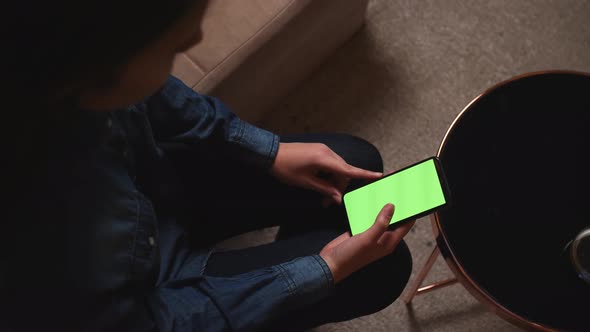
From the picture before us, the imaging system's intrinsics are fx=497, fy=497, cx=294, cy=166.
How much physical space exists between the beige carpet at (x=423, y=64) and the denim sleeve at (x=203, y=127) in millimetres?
425

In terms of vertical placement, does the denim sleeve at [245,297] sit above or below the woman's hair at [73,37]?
below

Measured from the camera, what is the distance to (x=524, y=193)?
0.76 m

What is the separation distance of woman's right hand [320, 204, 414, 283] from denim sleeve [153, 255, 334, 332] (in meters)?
0.02

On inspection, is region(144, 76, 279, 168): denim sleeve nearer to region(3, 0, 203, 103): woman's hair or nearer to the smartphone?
the smartphone

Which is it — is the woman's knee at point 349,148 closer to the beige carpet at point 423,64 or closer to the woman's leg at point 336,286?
the woman's leg at point 336,286

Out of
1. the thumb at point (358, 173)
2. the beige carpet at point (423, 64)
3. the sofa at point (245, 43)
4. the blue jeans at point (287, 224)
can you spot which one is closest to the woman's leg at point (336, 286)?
the blue jeans at point (287, 224)

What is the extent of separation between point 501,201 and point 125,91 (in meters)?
0.58

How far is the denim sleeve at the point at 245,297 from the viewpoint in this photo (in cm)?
63

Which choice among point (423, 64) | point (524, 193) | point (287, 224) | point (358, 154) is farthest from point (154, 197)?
point (423, 64)

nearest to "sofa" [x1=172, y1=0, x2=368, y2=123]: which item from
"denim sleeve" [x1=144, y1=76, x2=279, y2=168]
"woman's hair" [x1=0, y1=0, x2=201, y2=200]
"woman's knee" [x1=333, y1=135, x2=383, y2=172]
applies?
"denim sleeve" [x1=144, y1=76, x2=279, y2=168]

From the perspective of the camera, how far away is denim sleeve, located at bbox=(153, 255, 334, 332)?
0.63m

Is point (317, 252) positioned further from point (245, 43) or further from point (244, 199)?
point (245, 43)

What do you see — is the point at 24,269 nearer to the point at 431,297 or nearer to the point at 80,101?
the point at 80,101

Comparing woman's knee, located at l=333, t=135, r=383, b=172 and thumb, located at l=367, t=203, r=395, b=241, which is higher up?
woman's knee, located at l=333, t=135, r=383, b=172
